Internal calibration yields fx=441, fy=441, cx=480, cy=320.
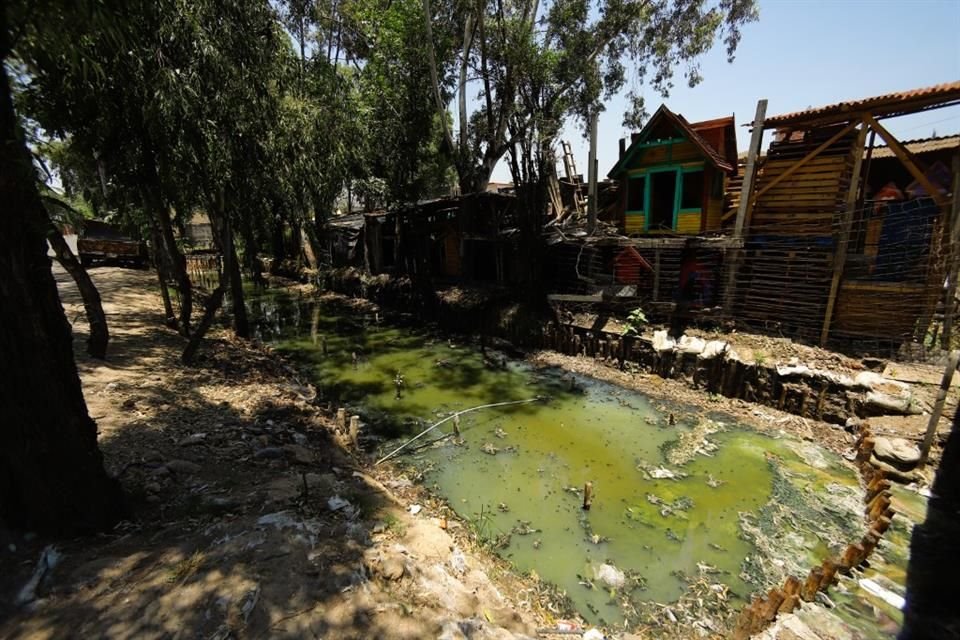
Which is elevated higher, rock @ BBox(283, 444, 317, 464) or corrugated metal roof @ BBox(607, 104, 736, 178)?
corrugated metal roof @ BBox(607, 104, 736, 178)

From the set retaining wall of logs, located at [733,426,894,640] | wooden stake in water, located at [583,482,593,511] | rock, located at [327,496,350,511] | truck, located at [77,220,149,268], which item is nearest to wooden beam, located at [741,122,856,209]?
retaining wall of logs, located at [733,426,894,640]

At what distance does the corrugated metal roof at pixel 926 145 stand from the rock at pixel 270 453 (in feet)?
61.8

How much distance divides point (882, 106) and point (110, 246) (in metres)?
31.1

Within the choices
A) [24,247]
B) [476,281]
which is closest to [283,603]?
[24,247]

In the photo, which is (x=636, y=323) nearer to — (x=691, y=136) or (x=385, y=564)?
(x=691, y=136)

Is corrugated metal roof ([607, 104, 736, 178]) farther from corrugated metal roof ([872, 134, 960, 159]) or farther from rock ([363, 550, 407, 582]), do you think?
rock ([363, 550, 407, 582])

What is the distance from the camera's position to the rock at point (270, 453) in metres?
6.99

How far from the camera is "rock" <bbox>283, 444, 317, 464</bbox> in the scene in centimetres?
723

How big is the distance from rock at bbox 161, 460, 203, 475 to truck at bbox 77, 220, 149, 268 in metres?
22.1

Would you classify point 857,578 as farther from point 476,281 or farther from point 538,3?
point 538,3

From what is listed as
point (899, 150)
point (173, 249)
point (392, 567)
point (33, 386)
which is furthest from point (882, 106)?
point (173, 249)

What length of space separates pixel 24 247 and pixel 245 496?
354 cm

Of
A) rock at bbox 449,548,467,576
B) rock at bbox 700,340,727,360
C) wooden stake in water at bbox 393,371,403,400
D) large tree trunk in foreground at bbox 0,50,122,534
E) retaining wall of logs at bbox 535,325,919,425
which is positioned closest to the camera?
large tree trunk in foreground at bbox 0,50,122,534

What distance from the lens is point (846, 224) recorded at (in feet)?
34.2
